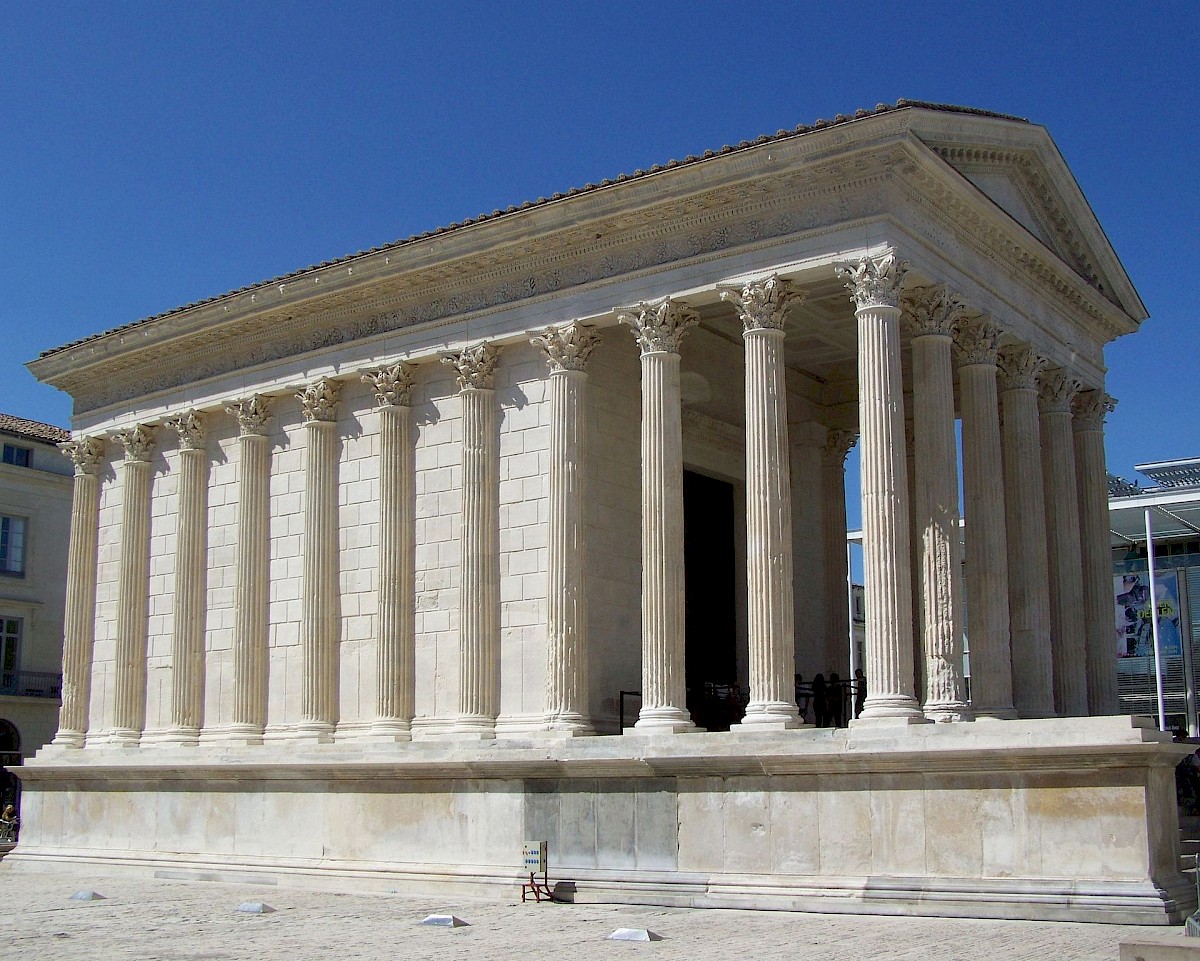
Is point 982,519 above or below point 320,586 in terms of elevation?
above

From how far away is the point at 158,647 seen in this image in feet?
96.9

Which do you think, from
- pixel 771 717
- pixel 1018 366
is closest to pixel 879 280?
pixel 1018 366

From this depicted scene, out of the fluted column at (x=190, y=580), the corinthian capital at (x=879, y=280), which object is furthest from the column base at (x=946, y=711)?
the fluted column at (x=190, y=580)

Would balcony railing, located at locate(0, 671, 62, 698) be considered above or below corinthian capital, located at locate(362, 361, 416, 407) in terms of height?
below

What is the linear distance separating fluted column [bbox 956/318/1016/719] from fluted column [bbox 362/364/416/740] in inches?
372

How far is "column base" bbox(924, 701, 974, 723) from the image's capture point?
20.2 meters

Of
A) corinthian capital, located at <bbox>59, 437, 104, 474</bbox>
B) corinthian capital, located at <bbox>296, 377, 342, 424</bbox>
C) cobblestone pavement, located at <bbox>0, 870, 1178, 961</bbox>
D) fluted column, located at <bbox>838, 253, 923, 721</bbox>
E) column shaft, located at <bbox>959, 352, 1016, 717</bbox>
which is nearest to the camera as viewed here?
cobblestone pavement, located at <bbox>0, 870, 1178, 961</bbox>

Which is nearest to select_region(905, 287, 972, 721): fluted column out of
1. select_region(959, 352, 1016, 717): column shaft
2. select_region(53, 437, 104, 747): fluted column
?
select_region(959, 352, 1016, 717): column shaft

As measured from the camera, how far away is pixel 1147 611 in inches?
1967

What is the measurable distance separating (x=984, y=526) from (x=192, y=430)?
1568cm

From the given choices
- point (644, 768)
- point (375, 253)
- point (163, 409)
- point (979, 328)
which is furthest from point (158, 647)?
point (979, 328)

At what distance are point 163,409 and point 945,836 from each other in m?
18.7

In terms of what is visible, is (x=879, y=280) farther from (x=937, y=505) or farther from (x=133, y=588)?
(x=133, y=588)

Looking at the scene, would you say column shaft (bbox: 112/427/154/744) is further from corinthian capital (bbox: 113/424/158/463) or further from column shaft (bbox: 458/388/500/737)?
column shaft (bbox: 458/388/500/737)
